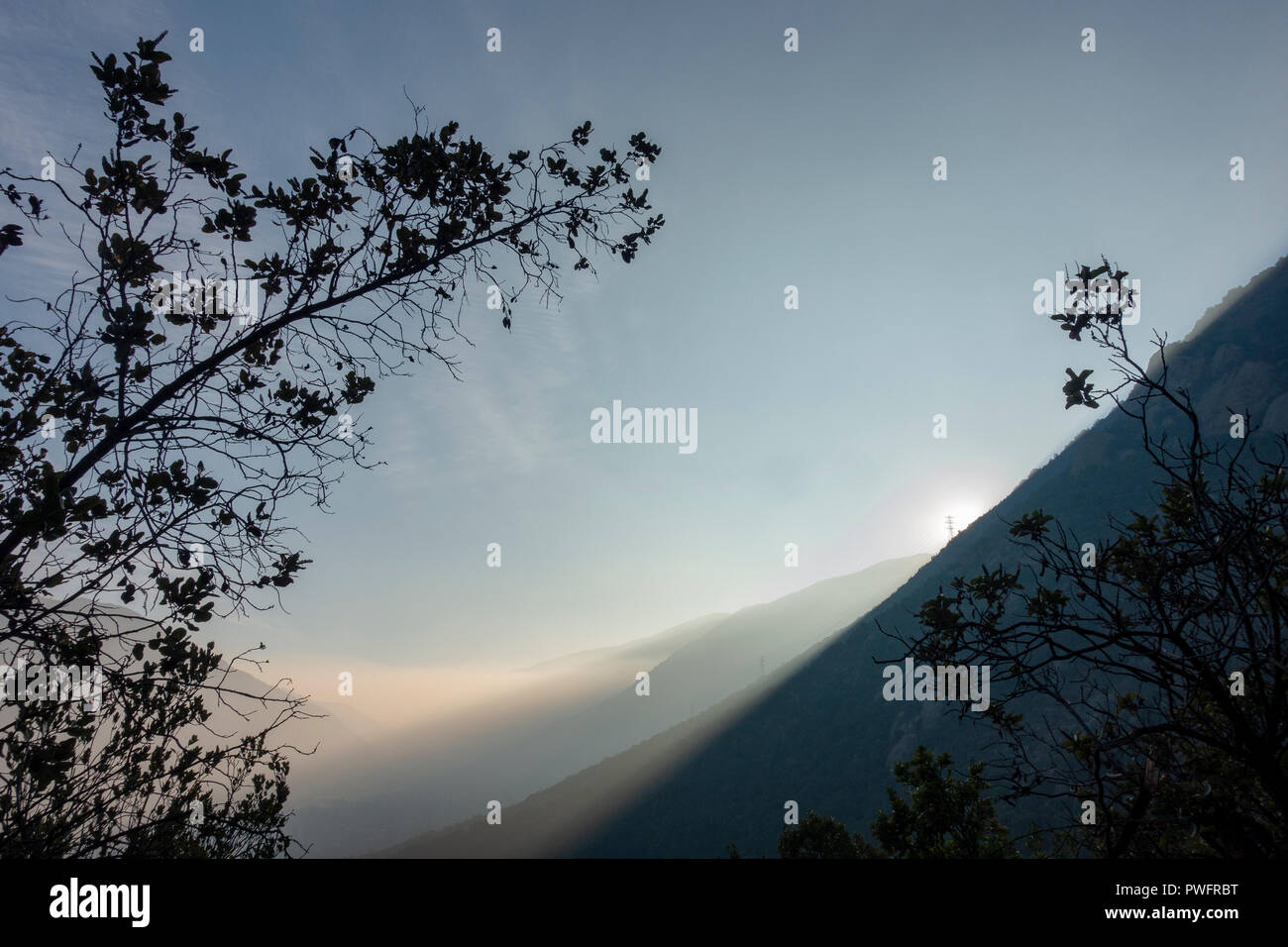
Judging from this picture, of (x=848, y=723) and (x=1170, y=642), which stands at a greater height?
(x=1170, y=642)

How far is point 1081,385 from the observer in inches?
191

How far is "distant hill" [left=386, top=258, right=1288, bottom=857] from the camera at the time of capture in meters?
64.8

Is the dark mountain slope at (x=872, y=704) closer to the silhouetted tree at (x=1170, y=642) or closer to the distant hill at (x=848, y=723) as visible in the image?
the distant hill at (x=848, y=723)

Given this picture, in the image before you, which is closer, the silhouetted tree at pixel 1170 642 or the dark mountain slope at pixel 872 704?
the silhouetted tree at pixel 1170 642

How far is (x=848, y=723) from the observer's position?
73250mm

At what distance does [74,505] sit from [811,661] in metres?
101

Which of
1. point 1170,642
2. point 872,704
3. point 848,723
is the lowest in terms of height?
point 848,723

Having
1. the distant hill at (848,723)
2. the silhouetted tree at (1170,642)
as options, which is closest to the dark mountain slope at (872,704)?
the distant hill at (848,723)

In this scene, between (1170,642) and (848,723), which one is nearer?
(1170,642)

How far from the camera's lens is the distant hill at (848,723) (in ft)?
212

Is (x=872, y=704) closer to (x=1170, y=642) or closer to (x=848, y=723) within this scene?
(x=848, y=723)

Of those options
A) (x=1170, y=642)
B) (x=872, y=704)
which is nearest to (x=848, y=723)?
(x=872, y=704)
